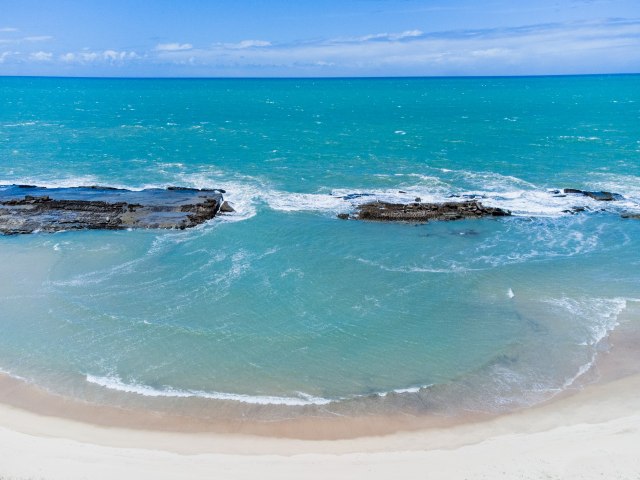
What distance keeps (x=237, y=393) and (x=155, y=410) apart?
3716 millimetres

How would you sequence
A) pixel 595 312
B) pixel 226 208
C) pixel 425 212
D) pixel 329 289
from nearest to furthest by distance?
pixel 595 312
pixel 329 289
pixel 425 212
pixel 226 208

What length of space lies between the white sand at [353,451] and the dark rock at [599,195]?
3178 cm

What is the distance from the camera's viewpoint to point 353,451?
67.9 feet

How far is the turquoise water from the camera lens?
83.1ft

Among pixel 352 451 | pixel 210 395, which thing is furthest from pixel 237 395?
pixel 352 451

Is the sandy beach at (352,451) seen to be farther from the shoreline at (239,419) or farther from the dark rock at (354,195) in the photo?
the dark rock at (354,195)

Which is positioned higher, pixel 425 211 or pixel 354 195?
pixel 354 195

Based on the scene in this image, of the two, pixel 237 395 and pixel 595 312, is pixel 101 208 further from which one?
pixel 595 312

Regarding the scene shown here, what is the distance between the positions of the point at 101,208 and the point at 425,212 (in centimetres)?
2955

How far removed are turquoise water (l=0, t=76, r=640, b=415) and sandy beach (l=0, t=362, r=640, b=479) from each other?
6.64 feet

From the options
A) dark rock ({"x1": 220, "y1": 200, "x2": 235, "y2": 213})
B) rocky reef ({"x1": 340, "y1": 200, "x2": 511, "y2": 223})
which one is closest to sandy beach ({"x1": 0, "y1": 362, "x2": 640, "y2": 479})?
rocky reef ({"x1": 340, "y1": 200, "x2": 511, "y2": 223})

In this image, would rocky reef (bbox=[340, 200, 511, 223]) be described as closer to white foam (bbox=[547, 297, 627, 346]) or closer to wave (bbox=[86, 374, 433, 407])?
white foam (bbox=[547, 297, 627, 346])

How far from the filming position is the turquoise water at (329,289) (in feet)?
83.1

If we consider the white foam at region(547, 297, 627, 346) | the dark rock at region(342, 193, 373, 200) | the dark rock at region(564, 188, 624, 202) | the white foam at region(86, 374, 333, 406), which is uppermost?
the dark rock at region(564, 188, 624, 202)
